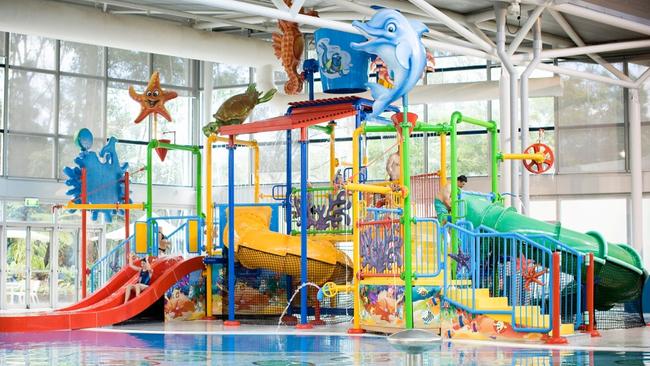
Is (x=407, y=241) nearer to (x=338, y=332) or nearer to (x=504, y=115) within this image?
(x=338, y=332)

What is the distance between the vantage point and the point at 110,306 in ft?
57.8

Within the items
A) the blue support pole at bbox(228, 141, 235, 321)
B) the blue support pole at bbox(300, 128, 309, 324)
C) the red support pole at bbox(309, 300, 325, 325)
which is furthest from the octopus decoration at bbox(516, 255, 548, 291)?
the blue support pole at bbox(228, 141, 235, 321)

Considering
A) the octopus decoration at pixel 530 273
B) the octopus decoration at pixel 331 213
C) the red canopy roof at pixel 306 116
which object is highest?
the red canopy roof at pixel 306 116

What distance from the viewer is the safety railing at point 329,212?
17016 mm

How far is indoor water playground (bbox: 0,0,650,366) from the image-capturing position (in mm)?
13102

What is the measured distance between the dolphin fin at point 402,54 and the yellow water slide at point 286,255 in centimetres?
455

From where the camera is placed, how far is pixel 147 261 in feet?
60.0

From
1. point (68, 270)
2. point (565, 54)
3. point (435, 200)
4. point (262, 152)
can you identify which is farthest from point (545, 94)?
point (68, 270)

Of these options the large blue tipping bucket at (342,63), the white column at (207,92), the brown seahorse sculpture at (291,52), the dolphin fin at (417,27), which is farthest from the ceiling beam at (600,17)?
the white column at (207,92)

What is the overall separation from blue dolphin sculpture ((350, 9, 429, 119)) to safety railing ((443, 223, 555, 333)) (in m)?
1.96

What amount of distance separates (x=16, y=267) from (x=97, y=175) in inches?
278

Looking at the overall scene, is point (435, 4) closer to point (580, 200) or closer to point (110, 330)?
point (580, 200)

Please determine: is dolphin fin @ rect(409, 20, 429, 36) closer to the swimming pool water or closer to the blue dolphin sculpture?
the blue dolphin sculpture

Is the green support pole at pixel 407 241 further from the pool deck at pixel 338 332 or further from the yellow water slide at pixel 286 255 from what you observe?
the yellow water slide at pixel 286 255
